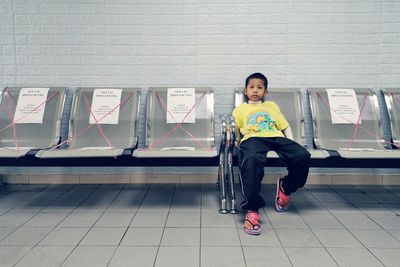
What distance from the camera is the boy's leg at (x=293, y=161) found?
262cm

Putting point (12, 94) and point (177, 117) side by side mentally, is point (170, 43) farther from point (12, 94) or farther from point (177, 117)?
point (12, 94)

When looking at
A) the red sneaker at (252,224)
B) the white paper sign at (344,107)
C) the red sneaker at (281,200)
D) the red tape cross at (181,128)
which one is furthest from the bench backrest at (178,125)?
the white paper sign at (344,107)

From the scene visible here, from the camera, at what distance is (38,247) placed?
2.13 metres

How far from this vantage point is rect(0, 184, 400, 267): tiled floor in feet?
6.59

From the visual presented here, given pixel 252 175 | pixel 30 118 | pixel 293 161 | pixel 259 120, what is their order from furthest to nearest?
pixel 30 118
pixel 259 120
pixel 293 161
pixel 252 175

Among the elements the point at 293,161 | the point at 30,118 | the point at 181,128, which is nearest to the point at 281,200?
the point at 293,161

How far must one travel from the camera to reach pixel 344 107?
10.6 ft

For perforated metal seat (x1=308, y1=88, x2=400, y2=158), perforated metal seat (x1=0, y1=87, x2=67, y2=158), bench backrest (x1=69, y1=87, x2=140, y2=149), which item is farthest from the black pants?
perforated metal seat (x1=0, y1=87, x2=67, y2=158)

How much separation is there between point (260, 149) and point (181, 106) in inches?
36.2

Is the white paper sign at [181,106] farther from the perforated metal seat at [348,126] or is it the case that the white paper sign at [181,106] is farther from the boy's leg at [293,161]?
the perforated metal seat at [348,126]

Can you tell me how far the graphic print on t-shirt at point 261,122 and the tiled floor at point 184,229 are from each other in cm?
62

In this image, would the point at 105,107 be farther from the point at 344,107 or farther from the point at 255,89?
the point at 344,107

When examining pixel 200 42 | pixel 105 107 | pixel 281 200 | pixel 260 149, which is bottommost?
pixel 281 200

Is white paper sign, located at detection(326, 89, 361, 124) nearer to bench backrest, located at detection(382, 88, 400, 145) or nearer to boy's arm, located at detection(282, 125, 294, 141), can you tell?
bench backrest, located at detection(382, 88, 400, 145)
